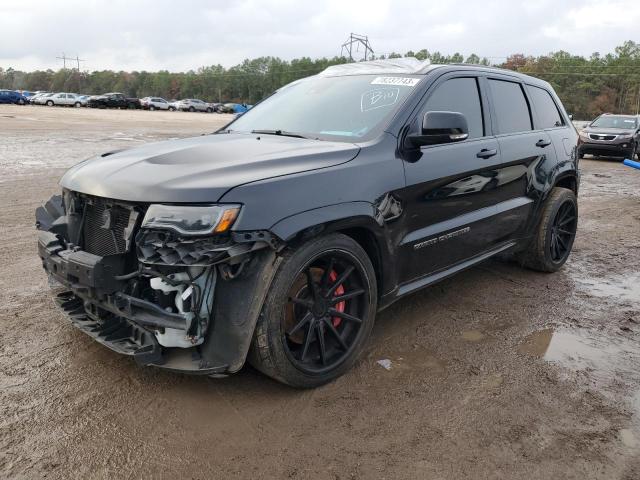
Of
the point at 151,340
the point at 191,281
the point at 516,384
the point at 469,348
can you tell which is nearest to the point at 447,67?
the point at 469,348

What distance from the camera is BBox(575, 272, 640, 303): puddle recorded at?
478cm

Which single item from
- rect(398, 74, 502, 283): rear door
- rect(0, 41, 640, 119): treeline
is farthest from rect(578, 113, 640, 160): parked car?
rect(0, 41, 640, 119): treeline

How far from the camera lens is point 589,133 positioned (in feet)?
58.6

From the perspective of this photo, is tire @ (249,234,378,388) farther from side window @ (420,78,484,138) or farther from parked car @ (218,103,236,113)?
parked car @ (218,103,236,113)

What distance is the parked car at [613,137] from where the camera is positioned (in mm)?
16953

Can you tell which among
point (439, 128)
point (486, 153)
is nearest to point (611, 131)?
point (486, 153)

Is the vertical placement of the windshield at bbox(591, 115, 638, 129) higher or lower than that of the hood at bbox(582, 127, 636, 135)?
higher

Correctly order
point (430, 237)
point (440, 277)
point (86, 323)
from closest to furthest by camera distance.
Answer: point (86, 323) → point (430, 237) → point (440, 277)

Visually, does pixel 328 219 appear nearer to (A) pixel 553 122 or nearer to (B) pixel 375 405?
(B) pixel 375 405

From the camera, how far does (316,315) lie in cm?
300

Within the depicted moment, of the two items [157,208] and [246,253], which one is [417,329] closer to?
[246,253]

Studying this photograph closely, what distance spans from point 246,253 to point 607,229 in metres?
6.59

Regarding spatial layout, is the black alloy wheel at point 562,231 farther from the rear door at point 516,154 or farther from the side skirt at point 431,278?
the side skirt at point 431,278

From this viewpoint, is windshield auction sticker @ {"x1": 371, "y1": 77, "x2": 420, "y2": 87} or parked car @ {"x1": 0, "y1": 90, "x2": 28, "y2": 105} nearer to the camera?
windshield auction sticker @ {"x1": 371, "y1": 77, "x2": 420, "y2": 87}
